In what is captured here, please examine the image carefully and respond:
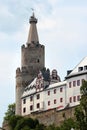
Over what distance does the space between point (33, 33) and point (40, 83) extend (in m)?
23.7

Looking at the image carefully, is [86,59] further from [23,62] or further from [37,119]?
[23,62]

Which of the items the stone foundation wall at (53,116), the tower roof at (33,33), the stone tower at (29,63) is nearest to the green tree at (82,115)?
the stone foundation wall at (53,116)

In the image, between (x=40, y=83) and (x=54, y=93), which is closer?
(x=54, y=93)

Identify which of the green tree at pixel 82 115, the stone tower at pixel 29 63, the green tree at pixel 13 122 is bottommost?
the green tree at pixel 82 115

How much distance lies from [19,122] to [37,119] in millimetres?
6518

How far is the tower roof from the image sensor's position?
162m

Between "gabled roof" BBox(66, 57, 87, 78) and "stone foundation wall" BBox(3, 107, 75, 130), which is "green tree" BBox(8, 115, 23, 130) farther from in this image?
"gabled roof" BBox(66, 57, 87, 78)

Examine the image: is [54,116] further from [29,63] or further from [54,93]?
[29,63]

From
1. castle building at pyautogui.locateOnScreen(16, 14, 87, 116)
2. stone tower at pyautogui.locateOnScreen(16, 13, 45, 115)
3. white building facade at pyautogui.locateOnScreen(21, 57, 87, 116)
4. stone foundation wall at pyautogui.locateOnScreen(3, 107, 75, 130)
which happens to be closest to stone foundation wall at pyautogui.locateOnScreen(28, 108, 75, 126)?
stone foundation wall at pyautogui.locateOnScreen(3, 107, 75, 130)

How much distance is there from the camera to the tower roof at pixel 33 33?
162m

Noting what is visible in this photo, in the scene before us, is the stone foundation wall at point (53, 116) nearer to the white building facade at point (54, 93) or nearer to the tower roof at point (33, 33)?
the white building facade at point (54, 93)

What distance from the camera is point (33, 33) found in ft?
538

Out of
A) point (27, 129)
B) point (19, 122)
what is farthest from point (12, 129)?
point (27, 129)

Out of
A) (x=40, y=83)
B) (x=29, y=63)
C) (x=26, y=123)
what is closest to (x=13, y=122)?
(x=26, y=123)
